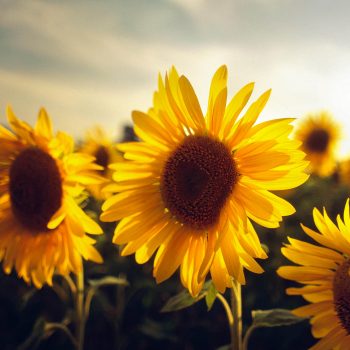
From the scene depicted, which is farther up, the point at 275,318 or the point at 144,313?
the point at 275,318

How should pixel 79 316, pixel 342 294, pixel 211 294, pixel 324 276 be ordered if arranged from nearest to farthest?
pixel 342 294, pixel 324 276, pixel 211 294, pixel 79 316

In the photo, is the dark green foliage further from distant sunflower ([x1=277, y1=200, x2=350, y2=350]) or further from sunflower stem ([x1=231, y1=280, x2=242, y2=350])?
distant sunflower ([x1=277, y1=200, x2=350, y2=350])

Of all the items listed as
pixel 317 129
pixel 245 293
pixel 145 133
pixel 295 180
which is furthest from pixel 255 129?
pixel 317 129

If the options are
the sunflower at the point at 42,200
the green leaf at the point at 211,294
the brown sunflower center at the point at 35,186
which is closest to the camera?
the green leaf at the point at 211,294

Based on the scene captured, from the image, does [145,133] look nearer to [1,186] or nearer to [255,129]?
[255,129]

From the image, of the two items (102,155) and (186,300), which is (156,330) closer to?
(186,300)

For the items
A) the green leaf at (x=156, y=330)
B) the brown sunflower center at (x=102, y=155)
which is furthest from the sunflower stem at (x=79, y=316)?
the brown sunflower center at (x=102, y=155)

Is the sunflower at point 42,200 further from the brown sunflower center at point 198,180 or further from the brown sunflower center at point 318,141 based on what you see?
the brown sunflower center at point 318,141

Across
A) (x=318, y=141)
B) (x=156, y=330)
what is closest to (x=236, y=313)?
(x=156, y=330)
